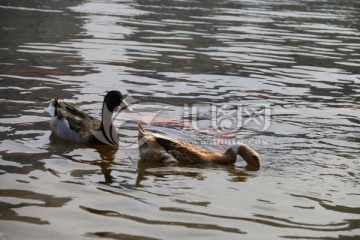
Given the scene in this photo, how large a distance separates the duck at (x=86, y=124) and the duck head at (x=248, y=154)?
1.94 m

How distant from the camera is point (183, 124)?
12.7 m

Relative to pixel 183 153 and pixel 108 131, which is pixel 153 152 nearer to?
pixel 183 153

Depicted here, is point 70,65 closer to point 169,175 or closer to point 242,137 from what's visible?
point 242,137

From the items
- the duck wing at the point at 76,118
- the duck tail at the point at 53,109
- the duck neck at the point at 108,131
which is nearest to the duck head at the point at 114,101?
the duck neck at the point at 108,131

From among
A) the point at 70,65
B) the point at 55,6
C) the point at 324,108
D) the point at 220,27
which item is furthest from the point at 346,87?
the point at 55,6

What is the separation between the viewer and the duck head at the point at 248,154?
10430 mm

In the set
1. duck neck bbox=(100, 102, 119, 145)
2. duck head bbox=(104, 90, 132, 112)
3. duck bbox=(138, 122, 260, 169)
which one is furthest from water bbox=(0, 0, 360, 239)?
Answer: duck head bbox=(104, 90, 132, 112)

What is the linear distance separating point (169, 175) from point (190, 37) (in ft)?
44.0

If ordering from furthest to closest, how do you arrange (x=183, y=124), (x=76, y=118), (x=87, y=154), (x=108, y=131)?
(x=183, y=124) < (x=76, y=118) < (x=108, y=131) < (x=87, y=154)

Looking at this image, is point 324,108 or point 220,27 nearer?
point 324,108

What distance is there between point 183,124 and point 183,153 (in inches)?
92.0

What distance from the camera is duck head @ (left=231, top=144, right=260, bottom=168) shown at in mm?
10430

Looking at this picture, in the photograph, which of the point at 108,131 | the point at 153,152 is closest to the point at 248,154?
the point at 153,152

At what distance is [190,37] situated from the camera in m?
23.0
